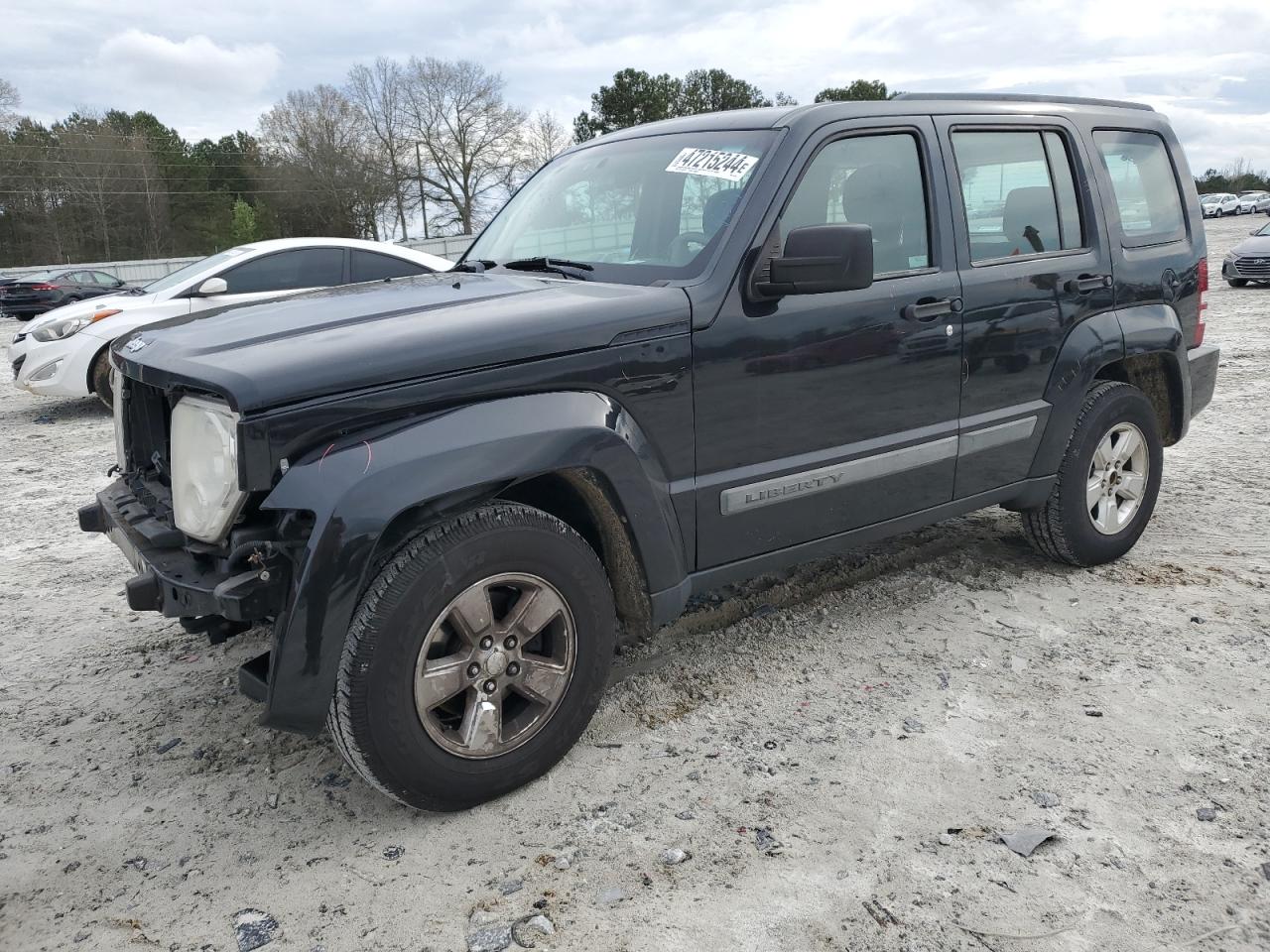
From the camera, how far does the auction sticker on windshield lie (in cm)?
346

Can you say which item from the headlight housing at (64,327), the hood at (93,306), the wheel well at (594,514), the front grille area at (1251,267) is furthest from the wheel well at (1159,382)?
the front grille area at (1251,267)

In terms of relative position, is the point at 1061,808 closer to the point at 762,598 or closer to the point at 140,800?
the point at 762,598

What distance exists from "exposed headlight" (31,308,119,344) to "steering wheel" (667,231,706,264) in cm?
794

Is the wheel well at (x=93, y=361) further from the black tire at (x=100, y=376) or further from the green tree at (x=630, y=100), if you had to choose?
the green tree at (x=630, y=100)

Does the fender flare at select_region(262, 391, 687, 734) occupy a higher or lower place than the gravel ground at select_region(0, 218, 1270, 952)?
higher

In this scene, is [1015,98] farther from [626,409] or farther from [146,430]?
[146,430]

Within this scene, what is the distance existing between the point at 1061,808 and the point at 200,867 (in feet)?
7.76

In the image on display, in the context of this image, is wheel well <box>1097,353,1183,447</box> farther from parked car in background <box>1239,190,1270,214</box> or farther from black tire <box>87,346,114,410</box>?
parked car in background <box>1239,190,1270,214</box>

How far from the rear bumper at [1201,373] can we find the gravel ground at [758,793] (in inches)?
34.0

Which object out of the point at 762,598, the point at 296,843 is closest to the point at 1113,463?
the point at 762,598

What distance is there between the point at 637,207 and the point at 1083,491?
2.37 metres

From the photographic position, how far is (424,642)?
2.70m

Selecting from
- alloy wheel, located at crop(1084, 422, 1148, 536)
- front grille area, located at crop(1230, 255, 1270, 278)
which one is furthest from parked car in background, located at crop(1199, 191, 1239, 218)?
alloy wheel, located at crop(1084, 422, 1148, 536)

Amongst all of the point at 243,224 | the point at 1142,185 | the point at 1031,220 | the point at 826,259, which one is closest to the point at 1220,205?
the point at 243,224
